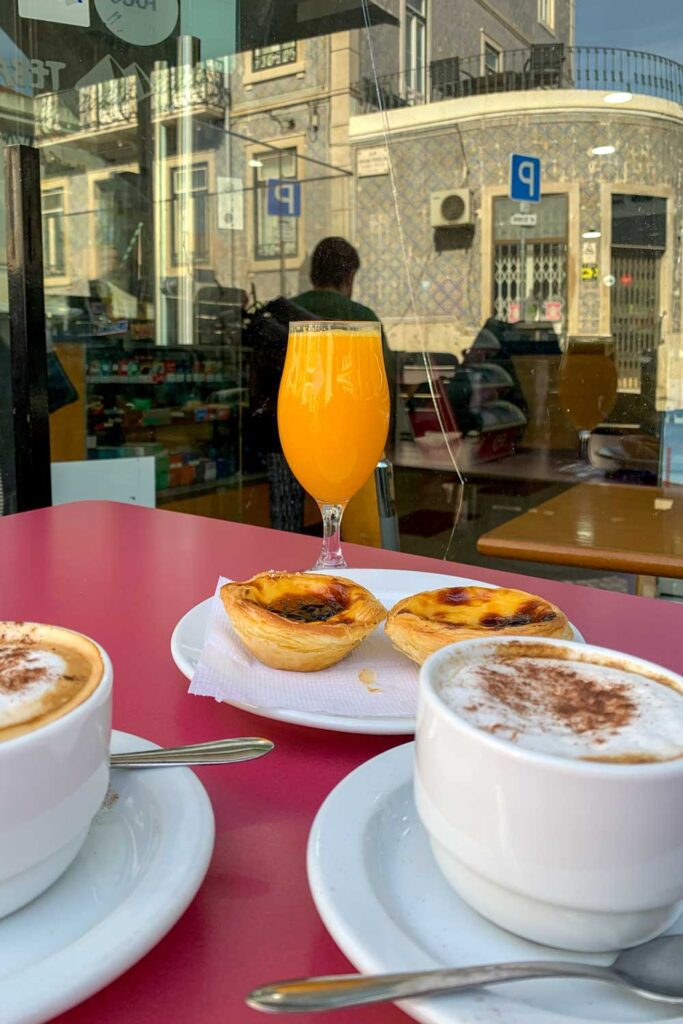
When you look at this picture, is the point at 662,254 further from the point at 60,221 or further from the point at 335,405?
the point at 335,405

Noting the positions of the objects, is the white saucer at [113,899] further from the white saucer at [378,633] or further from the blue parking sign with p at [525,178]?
the blue parking sign with p at [525,178]

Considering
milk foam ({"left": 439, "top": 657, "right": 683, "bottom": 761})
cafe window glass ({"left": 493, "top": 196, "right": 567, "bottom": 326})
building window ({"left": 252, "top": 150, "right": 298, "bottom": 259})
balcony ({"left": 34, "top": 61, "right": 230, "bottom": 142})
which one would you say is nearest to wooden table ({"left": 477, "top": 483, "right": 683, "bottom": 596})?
milk foam ({"left": 439, "top": 657, "right": 683, "bottom": 761})

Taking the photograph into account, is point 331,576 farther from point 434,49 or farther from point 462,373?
point 434,49

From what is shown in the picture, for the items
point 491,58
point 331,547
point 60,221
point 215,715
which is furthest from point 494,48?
point 215,715

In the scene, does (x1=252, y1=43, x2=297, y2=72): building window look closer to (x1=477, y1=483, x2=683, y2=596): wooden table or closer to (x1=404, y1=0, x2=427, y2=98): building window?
(x1=404, y1=0, x2=427, y2=98): building window

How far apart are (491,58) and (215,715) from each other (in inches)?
116

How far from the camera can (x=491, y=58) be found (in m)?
2.85

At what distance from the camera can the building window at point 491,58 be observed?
9.32ft

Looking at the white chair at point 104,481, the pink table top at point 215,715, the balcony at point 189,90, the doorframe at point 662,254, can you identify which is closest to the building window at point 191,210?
the balcony at point 189,90

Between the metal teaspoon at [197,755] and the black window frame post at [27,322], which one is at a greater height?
the black window frame post at [27,322]

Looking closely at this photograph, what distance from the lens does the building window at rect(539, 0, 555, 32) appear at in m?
2.66

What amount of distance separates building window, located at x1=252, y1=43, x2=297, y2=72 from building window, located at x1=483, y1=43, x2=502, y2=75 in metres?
0.68

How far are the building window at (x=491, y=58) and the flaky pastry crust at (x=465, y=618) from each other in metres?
2.78

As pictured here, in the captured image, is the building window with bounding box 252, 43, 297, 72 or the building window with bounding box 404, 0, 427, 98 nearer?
the building window with bounding box 404, 0, 427, 98
